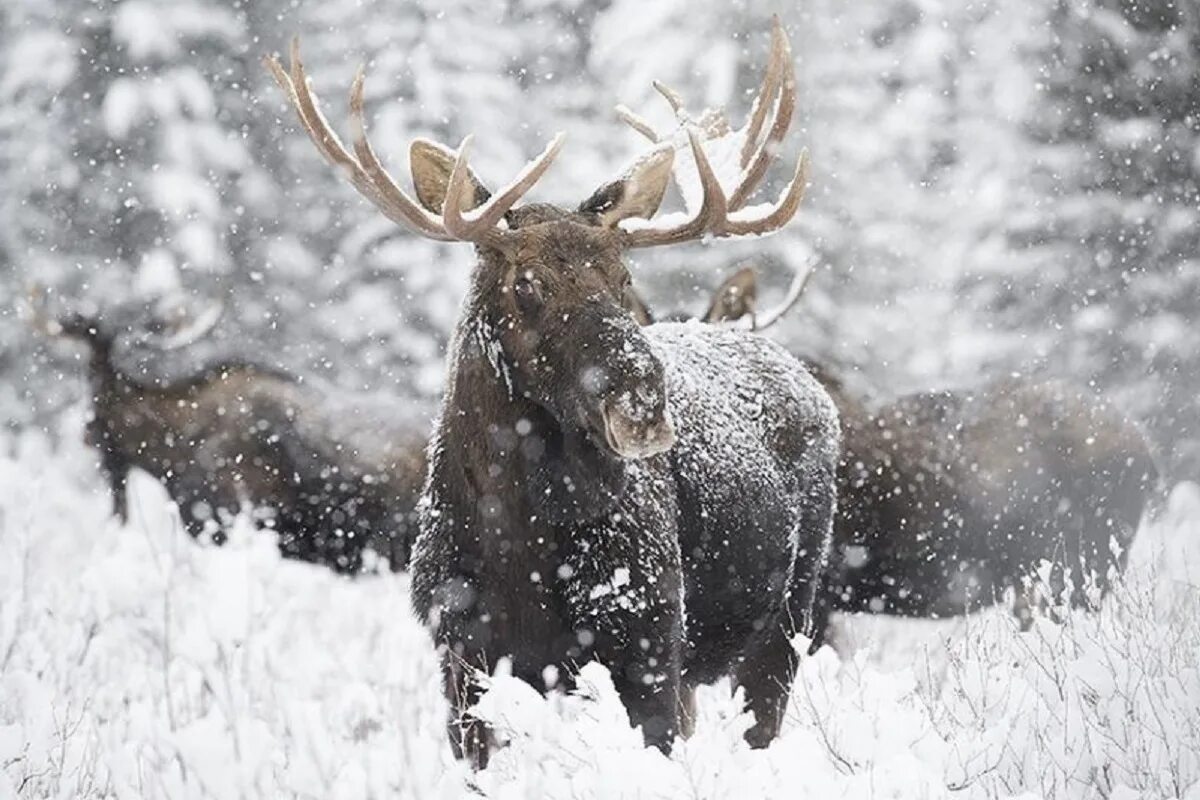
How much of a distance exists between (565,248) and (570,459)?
0.68 m

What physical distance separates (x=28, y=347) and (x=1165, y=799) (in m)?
16.4

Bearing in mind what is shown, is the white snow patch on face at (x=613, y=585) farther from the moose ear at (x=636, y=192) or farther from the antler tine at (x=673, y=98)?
the antler tine at (x=673, y=98)

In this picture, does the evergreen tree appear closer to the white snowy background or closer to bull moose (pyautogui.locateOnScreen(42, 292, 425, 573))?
the white snowy background

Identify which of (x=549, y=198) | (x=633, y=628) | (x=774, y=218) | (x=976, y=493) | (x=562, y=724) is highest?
(x=549, y=198)

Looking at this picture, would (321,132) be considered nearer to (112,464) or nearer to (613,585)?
(613,585)

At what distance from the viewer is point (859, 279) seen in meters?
16.3

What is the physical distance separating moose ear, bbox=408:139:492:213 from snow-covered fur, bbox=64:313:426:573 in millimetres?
4741

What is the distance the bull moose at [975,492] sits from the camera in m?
8.16

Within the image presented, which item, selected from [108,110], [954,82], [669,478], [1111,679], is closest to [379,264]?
[108,110]

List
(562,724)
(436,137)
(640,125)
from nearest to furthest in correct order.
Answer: (562,724) < (640,125) < (436,137)

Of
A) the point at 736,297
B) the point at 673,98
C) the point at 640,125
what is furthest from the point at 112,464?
the point at 673,98

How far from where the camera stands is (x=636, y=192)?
4.75 m

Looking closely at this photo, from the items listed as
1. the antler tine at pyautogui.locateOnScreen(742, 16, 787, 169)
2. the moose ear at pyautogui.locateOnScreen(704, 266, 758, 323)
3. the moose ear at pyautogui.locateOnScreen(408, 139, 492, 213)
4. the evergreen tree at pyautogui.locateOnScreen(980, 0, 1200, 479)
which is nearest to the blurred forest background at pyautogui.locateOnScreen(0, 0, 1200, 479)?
the evergreen tree at pyautogui.locateOnScreen(980, 0, 1200, 479)

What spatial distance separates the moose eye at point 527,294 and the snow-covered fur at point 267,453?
5.09 meters
